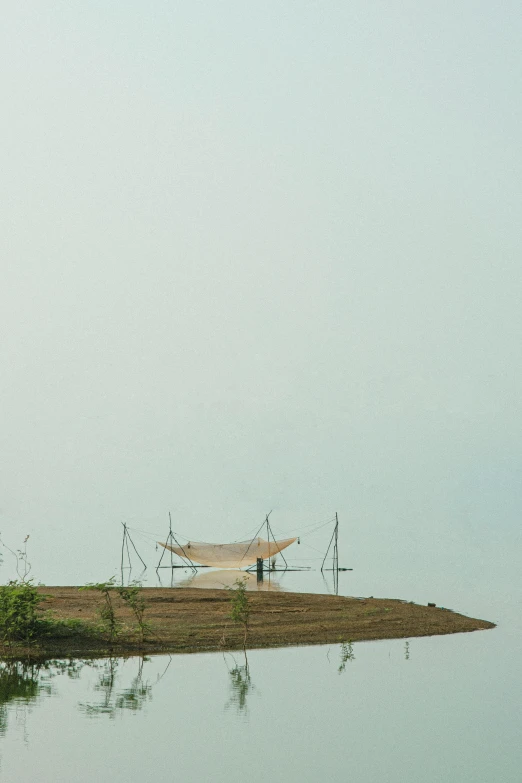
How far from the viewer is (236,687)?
54.5 feet

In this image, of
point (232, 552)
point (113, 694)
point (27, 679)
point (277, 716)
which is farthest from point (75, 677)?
point (232, 552)

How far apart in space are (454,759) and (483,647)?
26.0 ft

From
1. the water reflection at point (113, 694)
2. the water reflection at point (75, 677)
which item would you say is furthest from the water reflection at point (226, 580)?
the water reflection at point (113, 694)

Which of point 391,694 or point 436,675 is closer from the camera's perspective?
point 391,694

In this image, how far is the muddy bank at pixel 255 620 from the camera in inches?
743

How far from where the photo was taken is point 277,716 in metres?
15.0

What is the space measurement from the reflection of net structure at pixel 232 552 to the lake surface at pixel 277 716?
63.5ft

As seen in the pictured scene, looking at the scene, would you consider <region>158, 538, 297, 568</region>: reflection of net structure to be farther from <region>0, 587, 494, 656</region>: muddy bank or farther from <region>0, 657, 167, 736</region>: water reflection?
<region>0, 657, 167, 736</region>: water reflection

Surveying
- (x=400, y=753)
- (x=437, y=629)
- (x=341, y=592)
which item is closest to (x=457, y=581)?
(x=341, y=592)

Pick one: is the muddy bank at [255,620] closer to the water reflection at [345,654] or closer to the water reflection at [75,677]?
the water reflection at [345,654]

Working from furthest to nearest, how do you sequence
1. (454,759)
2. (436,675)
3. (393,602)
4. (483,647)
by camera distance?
(393,602) < (483,647) < (436,675) < (454,759)

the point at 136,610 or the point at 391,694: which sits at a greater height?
the point at 136,610

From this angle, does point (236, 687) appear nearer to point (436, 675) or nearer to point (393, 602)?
point (436, 675)

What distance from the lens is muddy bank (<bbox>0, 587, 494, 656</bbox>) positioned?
61.9 feet
